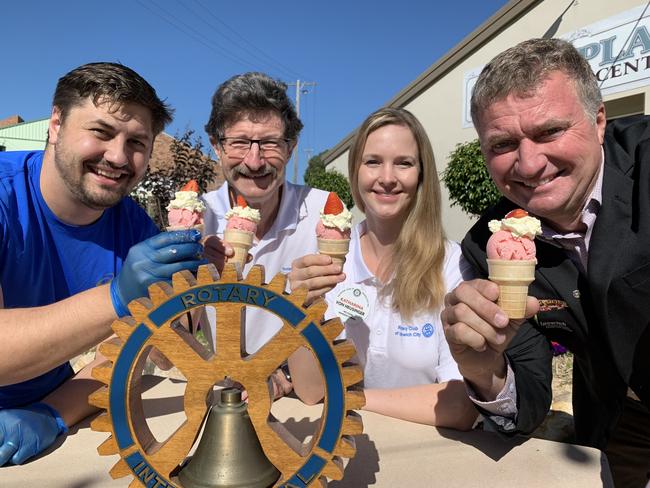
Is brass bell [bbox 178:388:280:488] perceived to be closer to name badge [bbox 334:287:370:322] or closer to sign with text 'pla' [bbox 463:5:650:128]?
name badge [bbox 334:287:370:322]

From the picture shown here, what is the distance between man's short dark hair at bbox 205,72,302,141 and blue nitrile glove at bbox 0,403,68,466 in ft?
6.95

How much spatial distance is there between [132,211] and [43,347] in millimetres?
1615

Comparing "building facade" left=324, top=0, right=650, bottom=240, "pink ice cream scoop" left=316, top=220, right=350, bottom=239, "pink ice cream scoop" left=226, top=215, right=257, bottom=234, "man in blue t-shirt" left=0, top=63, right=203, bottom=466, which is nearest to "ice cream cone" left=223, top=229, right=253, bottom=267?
"pink ice cream scoop" left=226, top=215, right=257, bottom=234

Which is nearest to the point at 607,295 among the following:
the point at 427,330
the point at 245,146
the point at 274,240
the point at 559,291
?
the point at 559,291

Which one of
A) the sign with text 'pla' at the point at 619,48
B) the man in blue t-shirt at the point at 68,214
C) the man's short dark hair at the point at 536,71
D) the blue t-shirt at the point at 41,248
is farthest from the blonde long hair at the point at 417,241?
the sign with text 'pla' at the point at 619,48

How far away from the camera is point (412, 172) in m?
3.12

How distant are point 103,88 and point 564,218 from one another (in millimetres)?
2564

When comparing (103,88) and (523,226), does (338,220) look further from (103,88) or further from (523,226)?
(103,88)

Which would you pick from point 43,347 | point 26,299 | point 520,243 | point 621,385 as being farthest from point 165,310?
point 621,385

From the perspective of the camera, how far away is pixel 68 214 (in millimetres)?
2766

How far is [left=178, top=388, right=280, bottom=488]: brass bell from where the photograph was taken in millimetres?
1362

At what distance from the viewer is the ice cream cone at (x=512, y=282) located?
1.74 m

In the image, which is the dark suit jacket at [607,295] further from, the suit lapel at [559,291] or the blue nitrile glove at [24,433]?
the blue nitrile glove at [24,433]

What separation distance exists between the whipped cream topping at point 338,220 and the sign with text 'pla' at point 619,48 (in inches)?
346
